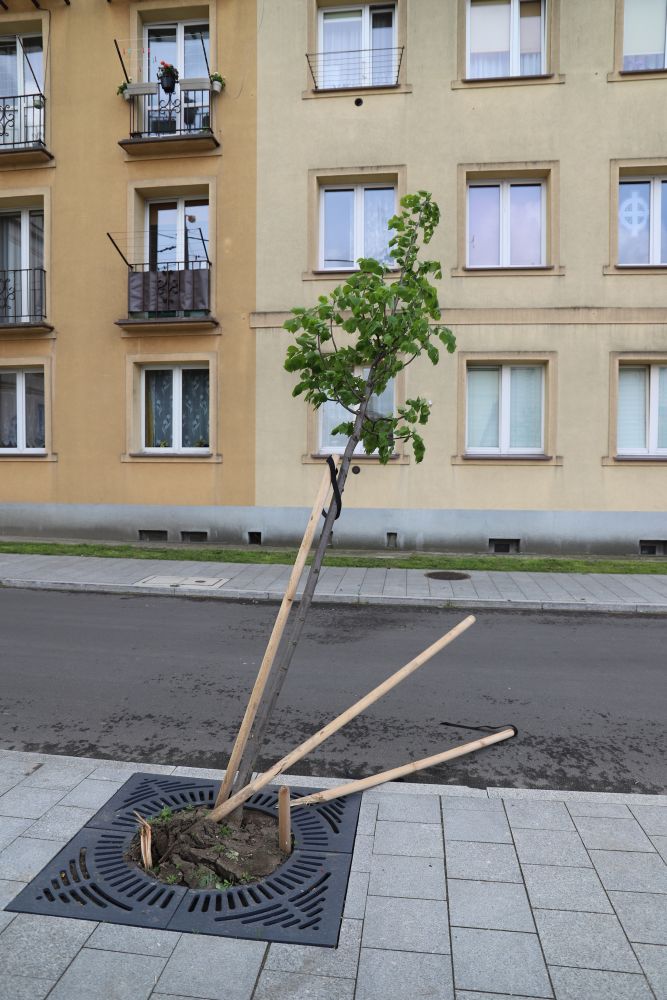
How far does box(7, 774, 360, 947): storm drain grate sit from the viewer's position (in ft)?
8.70

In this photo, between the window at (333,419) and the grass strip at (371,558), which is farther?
the window at (333,419)

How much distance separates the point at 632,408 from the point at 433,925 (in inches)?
525

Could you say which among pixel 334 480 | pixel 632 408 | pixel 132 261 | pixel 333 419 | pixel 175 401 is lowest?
pixel 334 480

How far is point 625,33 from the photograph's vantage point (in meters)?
13.8

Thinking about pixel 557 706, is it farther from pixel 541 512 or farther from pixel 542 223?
pixel 542 223

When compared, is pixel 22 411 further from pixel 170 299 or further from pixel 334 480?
pixel 334 480

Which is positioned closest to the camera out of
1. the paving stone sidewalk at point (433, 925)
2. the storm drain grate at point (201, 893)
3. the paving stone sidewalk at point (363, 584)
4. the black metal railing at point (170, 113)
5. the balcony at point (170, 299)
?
the paving stone sidewalk at point (433, 925)

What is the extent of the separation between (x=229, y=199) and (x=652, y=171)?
27.8 feet

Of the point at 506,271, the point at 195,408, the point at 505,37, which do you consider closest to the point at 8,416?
the point at 195,408

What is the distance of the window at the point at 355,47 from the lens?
14.4m

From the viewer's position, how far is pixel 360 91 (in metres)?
14.2

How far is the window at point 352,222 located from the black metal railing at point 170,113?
3.01m

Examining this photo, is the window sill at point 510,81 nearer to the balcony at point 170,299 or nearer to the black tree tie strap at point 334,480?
the balcony at point 170,299

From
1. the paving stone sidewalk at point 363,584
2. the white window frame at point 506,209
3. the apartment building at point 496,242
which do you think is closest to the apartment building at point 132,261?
the apartment building at point 496,242
